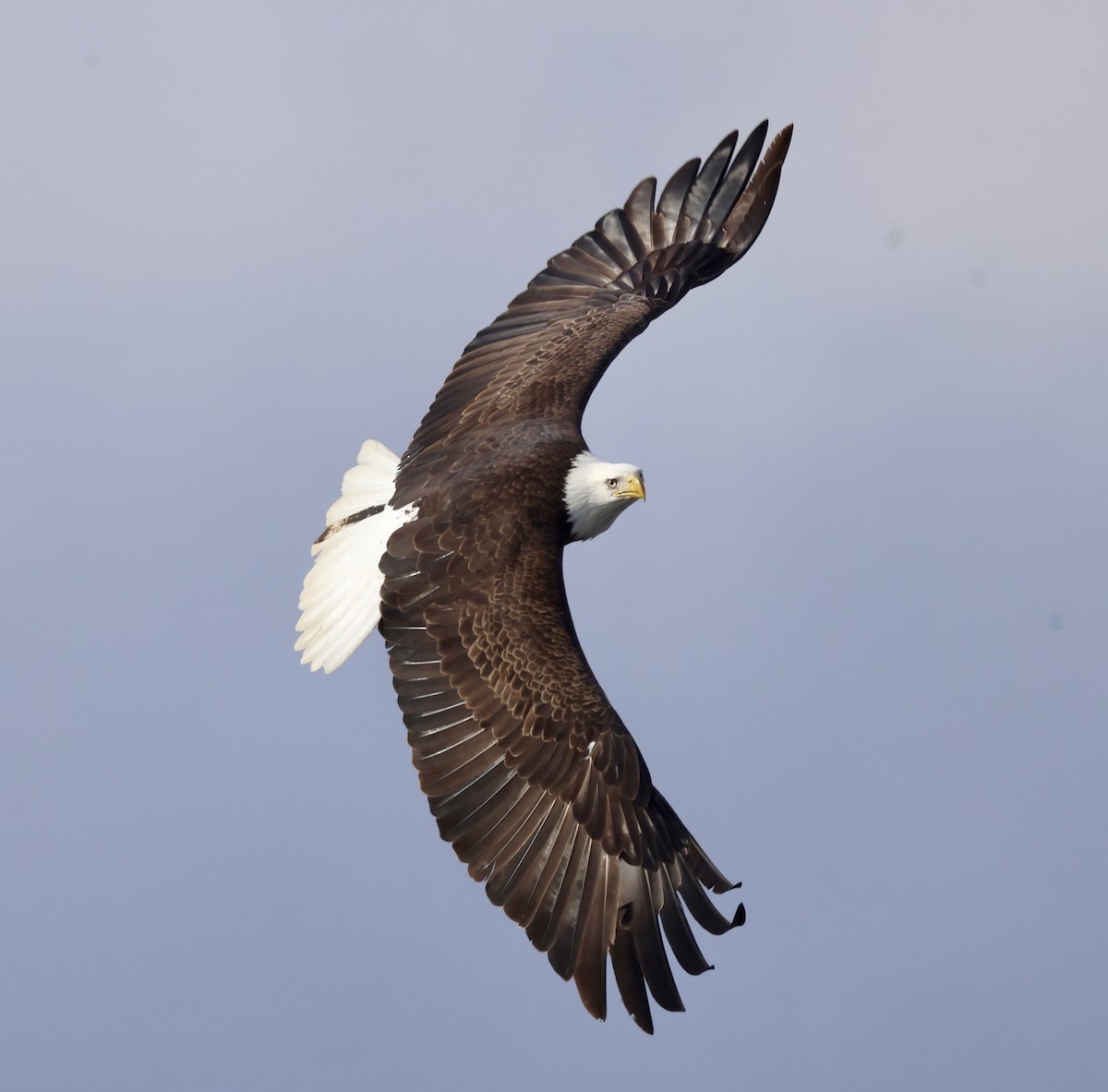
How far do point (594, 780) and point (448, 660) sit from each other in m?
1.19

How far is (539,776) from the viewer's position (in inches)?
456

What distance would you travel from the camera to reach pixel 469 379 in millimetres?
14352

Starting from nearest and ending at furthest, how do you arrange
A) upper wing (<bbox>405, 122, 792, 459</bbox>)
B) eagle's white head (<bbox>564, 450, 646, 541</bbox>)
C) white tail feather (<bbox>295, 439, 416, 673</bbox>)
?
1. white tail feather (<bbox>295, 439, 416, 673</bbox>)
2. eagle's white head (<bbox>564, 450, 646, 541</bbox>)
3. upper wing (<bbox>405, 122, 792, 459</bbox>)

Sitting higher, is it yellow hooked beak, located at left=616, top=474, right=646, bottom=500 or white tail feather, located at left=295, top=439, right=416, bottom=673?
white tail feather, located at left=295, top=439, right=416, bottom=673

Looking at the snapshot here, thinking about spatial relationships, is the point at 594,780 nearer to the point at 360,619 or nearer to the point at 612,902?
the point at 612,902

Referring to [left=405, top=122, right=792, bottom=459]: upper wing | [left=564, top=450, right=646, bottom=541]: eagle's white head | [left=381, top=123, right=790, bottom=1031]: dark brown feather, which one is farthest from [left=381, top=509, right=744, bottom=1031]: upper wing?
[left=405, top=122, right=792, bottom=459]: upper wing

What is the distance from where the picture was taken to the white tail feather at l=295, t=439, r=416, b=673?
41.4 feet

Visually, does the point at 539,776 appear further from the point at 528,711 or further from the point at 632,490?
the point at 632,490

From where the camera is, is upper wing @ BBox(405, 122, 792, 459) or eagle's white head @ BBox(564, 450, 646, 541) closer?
eagle's white head @ BBox(564, 450, 646, 541)

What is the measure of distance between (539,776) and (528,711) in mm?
402

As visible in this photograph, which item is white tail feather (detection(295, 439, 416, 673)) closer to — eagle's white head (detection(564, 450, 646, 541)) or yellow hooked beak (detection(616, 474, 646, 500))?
eagle's white head (detection(564, 450, 646, 541))

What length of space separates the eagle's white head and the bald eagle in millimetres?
13

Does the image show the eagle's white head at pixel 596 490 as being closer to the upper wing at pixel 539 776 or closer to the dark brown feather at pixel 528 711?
the dark brown feather at pixel 528 711

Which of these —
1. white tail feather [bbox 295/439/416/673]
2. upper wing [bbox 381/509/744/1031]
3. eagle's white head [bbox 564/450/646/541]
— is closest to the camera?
upper wing [bbox 381/509/744/1031]
